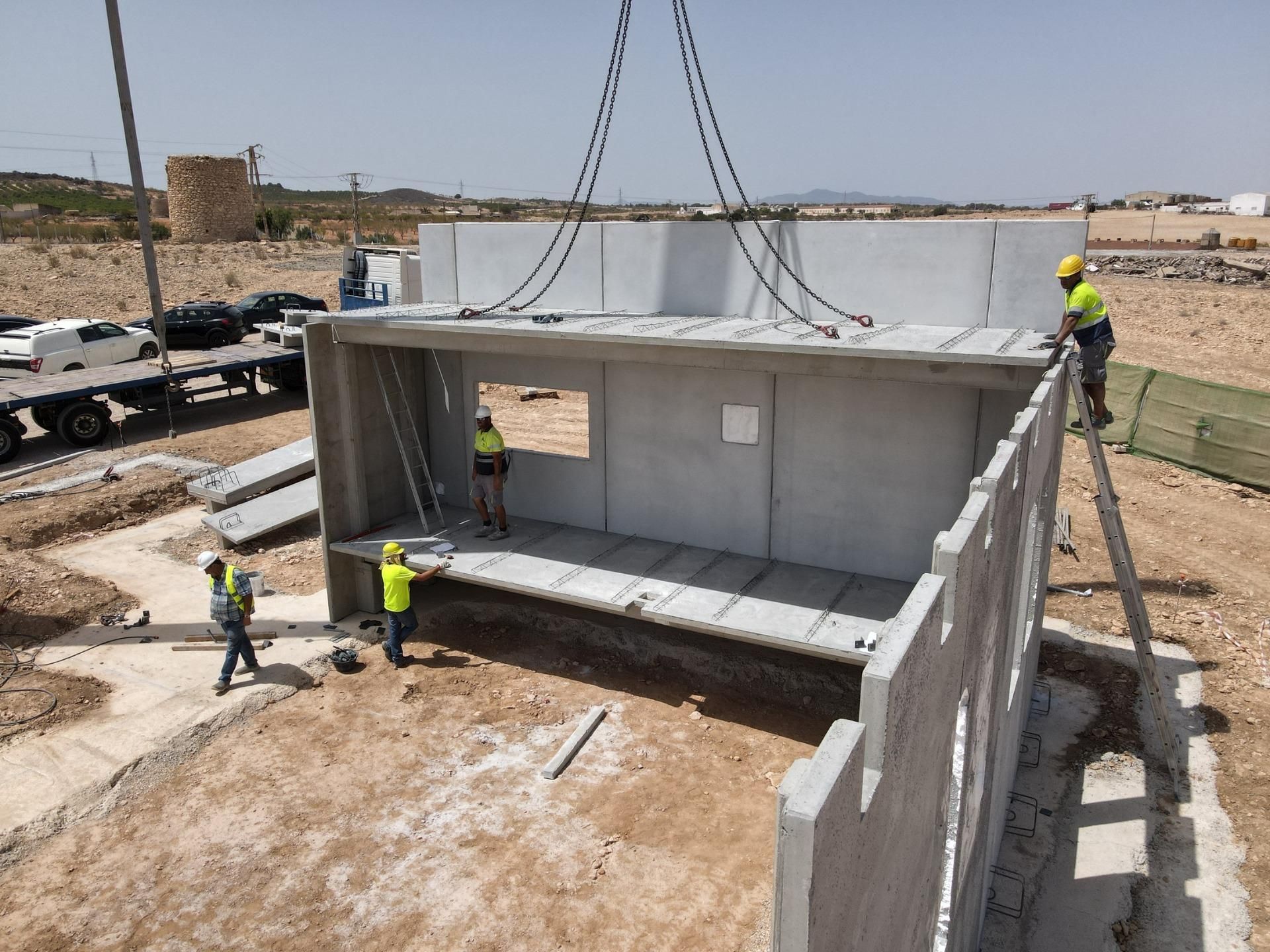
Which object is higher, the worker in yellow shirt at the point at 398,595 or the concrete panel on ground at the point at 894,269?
the concrete panel on ground at the point at 894,269

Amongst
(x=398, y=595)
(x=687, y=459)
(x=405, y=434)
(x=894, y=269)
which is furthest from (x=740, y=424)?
(x=405, y=434)

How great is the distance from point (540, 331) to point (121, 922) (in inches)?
256

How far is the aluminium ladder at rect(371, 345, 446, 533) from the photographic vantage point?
12062 mm

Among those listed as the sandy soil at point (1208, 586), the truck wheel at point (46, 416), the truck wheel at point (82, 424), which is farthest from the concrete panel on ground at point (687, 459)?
the truck wheel at point (46, 416)

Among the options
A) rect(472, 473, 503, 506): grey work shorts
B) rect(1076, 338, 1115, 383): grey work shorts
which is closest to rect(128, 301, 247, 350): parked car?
rect(472, 473, 503, 506): grey work shorts

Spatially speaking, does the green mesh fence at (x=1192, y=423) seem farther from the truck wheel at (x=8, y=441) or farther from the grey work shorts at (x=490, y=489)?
the truck wheel at (x=8, y=441)

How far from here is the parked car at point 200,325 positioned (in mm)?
26266

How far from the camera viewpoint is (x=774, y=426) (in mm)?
10391

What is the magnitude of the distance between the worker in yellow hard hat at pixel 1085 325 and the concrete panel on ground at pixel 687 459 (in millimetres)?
3278

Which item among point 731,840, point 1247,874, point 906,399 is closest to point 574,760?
point 731,840

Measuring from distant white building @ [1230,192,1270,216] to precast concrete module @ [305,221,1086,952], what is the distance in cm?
9482

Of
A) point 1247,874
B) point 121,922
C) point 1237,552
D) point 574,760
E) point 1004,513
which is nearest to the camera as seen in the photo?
point 1004,513

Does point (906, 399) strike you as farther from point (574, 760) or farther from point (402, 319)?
point (402, 319)

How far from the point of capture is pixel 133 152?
60.1 feet
